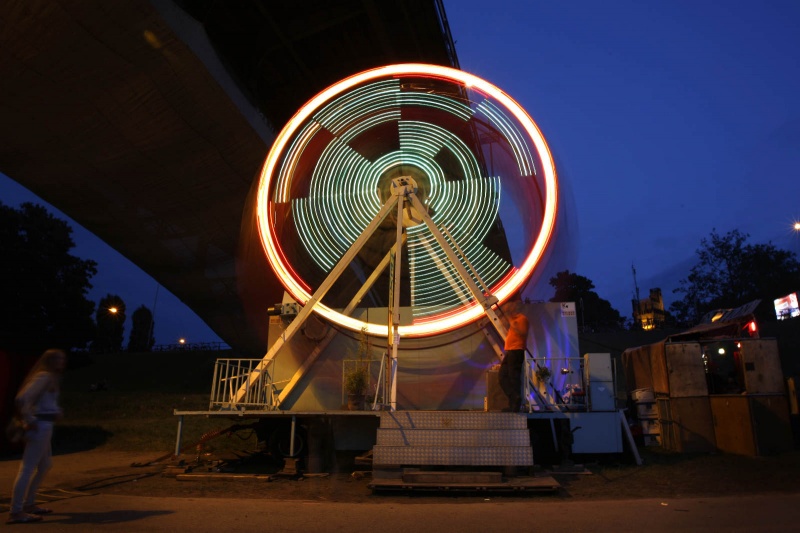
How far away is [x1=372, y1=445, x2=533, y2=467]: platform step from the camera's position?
24.1ft

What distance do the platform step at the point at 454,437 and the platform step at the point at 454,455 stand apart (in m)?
0.06

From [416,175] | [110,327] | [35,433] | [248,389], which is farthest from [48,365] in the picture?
[110,327]

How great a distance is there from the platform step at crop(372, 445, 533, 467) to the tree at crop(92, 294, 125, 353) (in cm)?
6684

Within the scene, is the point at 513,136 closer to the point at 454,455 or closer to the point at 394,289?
the point at 394,289

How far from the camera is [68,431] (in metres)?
14.9

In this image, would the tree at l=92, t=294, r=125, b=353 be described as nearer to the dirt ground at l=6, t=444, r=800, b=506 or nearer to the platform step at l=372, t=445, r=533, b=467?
the dirt ground at l=6, t=444, r=800, b=506

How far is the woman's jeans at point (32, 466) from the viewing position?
17.4ft

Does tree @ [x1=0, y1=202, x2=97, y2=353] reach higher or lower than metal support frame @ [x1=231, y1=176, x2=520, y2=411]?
higher

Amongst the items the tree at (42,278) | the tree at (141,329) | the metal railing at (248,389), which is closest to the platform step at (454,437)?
the metal railing at (248,389)

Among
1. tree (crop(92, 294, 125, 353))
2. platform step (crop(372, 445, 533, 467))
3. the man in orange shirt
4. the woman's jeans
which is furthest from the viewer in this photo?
tree (crop(92, 294, 125, 353))

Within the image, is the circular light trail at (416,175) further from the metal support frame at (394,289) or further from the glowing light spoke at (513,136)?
the metal support frame at (394,289)

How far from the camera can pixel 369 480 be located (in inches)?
327

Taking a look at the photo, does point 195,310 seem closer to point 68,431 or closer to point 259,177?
point 68,431

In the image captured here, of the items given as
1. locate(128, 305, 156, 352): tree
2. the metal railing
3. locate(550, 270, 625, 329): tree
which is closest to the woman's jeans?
the metal railing
